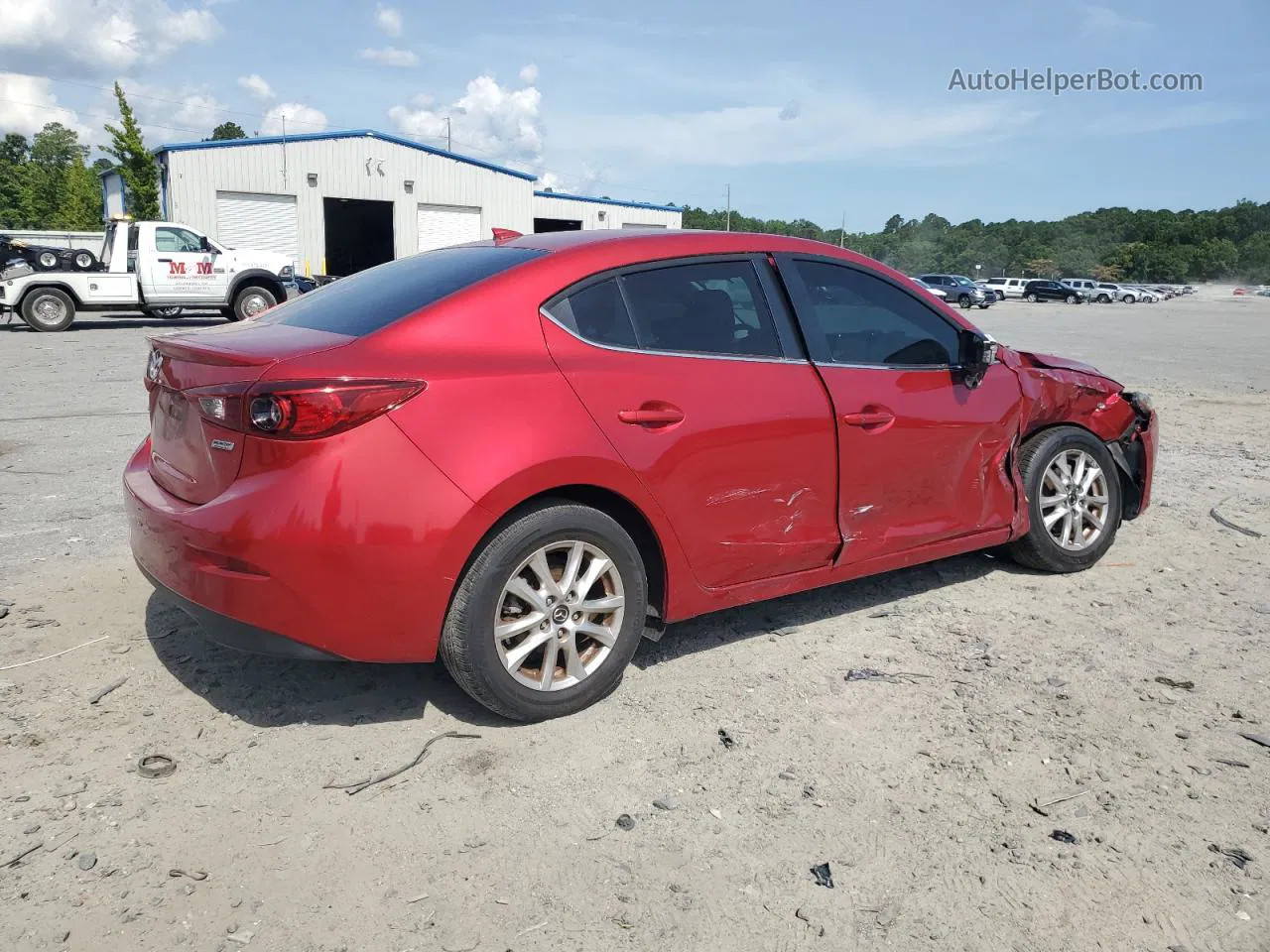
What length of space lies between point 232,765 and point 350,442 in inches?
43.4

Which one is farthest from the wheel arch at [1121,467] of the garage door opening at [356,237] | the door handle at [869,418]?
the garage door opening at [356,237]

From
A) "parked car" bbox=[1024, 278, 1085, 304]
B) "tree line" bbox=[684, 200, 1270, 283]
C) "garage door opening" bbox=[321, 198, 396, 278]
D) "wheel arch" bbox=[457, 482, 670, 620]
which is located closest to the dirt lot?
"wheel arch" bbox=[457, 482, 670, 620]

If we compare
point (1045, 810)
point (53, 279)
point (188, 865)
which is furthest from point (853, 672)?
point (53, 279)

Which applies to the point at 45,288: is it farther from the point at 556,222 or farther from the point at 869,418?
the point at 556,222

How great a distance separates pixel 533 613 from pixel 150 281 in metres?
19.9

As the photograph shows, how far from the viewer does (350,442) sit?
304 cm

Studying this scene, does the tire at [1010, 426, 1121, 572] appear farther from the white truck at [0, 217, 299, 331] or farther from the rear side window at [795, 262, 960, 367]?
the white truck at [0, 217, 299, 331]

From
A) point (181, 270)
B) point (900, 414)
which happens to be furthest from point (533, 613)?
point (181, 270)

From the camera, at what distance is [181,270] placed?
2050 centimetres

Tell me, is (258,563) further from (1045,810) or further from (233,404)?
(1045,810)

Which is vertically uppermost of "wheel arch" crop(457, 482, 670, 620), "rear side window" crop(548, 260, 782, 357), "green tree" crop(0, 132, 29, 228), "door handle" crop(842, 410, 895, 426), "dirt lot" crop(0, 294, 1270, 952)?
"green tree" crop(0, 132, 29, 228)

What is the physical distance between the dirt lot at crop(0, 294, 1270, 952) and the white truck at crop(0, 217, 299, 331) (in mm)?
16960

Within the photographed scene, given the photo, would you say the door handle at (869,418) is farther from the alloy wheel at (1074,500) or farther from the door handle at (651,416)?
the alloy wheel at (1074,500)

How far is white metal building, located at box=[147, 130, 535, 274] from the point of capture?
32938mm
